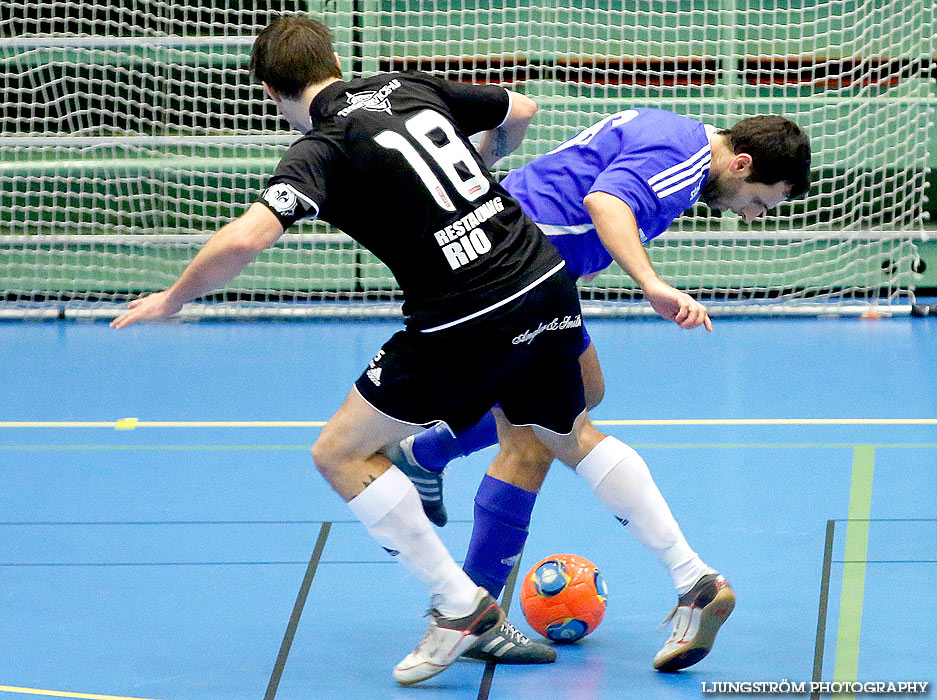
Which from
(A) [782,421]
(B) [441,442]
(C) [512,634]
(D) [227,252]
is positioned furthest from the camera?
(A) [782,421]

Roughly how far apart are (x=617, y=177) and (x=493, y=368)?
509mm

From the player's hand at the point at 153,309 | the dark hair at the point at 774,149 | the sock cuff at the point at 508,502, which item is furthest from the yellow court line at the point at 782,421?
the player's hand at the point at 153,309

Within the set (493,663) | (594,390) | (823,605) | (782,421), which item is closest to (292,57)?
(594,390)

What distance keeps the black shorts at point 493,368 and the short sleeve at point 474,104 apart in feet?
1.37

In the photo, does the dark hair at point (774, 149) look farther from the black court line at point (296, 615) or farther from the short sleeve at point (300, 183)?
the black court line at point (296, 615)

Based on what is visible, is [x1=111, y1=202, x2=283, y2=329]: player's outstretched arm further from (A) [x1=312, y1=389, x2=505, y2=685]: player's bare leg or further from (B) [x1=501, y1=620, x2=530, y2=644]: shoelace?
(B) [x1=501, y1=620, x2=530, y2=644]: shoelace

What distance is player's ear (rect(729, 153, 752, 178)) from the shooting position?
117 inches

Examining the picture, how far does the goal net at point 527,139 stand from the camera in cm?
729

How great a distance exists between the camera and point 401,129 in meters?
2.70

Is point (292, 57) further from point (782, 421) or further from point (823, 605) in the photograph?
point (782, 421)

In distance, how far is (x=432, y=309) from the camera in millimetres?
2744

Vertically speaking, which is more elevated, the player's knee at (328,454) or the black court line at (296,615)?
the player's knee at (328,454)

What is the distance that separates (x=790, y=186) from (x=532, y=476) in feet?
3.03

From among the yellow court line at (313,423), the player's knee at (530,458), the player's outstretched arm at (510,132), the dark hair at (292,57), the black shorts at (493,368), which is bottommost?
the yellow court line at (313,423)
